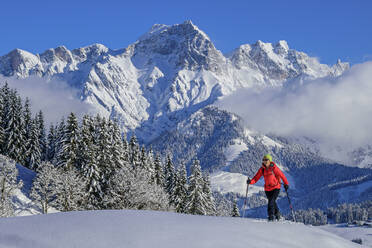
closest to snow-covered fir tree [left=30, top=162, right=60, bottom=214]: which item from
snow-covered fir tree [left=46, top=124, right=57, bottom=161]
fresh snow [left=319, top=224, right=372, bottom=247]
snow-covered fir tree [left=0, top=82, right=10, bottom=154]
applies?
snow-covered fir tree [left=0, top=82, right=10, bottom=154]

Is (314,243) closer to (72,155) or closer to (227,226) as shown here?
(227,226)

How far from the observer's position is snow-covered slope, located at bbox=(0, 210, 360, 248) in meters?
7.80

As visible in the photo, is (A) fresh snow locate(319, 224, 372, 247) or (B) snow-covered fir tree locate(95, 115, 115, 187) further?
(A) fresh snow locate(319, 224, 372, 247)

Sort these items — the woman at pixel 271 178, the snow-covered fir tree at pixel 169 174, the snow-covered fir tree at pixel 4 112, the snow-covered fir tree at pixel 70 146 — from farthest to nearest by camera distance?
the snow-covered fir tree at pixel 169 174 < the snow-covered fir tree at pixel 4 112 < the snow-covered fir tree at pixel 70 146 < the woman at pixel 271 178

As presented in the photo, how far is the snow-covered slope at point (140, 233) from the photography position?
7797mm

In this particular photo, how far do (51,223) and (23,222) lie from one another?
2.69 feet

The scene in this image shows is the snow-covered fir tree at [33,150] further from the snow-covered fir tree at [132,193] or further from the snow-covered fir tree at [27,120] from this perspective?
the snow-covered fir tree at [132,193]

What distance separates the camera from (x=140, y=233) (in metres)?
8.27

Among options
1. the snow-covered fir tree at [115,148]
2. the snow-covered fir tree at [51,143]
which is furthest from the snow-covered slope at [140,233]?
the snow-covered fir tree at [51,143]

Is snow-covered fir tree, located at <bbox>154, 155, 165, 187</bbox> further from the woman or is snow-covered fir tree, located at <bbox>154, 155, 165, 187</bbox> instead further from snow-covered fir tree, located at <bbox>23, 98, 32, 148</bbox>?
the woman

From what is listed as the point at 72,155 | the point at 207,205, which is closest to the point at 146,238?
the point at 72,155

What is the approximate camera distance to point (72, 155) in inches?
1886

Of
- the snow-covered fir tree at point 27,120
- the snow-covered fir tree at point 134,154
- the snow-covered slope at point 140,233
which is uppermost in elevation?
the snow-covered fir tree at point 27,120

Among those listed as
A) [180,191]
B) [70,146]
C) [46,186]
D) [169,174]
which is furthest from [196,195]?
[46,186]
